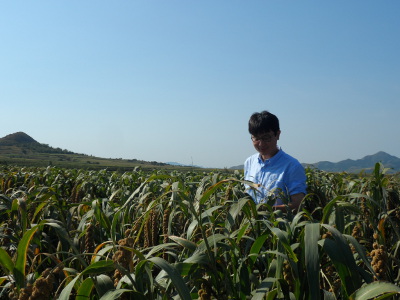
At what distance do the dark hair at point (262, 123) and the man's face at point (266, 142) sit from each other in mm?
47

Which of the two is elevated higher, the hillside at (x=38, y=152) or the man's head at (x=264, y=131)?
the hillside at (x=38, y=152)

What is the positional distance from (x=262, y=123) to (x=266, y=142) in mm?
221

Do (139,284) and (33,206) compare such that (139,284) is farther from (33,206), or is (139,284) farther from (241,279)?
(33,206)

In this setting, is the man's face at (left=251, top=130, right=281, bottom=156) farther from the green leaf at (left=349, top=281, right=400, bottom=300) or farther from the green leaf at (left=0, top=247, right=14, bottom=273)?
the green leaf at (left=0, top=247, right=14, bottom=273)

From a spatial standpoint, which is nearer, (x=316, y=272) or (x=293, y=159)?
(x=316, y=272)

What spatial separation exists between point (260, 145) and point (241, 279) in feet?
7.21

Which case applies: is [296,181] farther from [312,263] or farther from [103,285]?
[103,285]

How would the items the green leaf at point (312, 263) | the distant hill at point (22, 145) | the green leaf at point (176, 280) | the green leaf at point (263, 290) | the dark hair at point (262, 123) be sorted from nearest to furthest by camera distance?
the green leaf at point (176, 280) → the green leaf at point (312, 263) → the green leaf at point (263, 290) → the dark hair at point (262, 123) → the distant hill at point (22, 145)

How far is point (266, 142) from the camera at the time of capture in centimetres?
359

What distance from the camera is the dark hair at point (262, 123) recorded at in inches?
137

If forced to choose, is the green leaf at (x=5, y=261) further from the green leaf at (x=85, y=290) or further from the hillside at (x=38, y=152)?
the hillside at (x=38, y=152)

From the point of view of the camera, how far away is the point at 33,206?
305cm

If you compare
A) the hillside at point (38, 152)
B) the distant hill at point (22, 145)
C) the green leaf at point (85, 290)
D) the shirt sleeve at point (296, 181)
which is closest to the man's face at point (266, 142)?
the shirt sleeve at point (296, 181)

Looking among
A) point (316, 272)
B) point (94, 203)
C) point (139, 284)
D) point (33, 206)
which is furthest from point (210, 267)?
point (33, 206)
